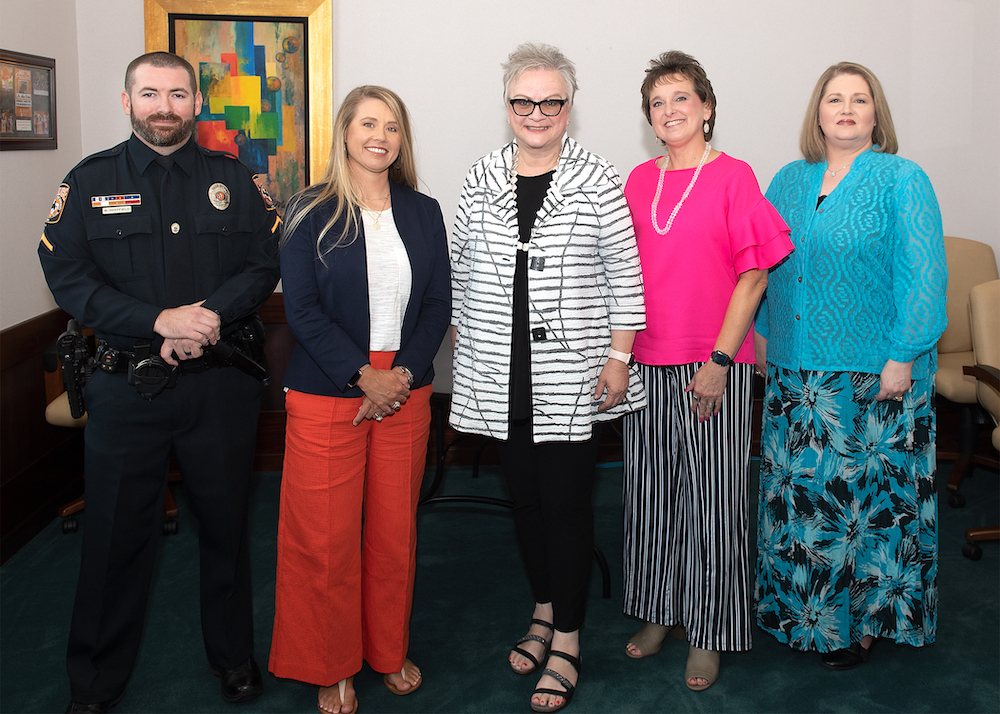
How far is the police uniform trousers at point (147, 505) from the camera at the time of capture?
7.23 feet

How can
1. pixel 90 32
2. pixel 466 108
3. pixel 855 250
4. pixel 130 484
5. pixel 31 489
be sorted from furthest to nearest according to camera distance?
pixel 466 108, pixel 90 32, pixel 31 489, pixel 855 250, pixel 130 484

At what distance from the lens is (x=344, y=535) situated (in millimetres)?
2299

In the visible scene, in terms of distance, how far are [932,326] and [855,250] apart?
30 centimetres

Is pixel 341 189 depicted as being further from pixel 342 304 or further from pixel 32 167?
pixel 32 167

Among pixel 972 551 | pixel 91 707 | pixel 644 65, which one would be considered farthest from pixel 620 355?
pixel 644 65

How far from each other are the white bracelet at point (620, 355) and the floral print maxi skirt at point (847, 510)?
59 cm

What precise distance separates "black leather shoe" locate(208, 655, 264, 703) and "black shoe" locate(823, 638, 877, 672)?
5.72ft

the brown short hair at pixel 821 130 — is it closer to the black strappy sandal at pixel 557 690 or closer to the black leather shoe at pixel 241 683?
the black strappy sandal at pixel 557 690

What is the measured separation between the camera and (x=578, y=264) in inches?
88.4

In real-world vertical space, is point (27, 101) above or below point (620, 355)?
above

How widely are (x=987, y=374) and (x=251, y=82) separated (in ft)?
11.6

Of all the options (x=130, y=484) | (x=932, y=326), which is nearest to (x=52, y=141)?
(x=130, y=484)

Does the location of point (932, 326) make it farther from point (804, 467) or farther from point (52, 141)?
point (52, 141)

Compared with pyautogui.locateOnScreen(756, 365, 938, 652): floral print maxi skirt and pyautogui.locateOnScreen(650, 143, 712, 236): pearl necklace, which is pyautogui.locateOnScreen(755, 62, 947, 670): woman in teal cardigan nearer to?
pyautogui.locateOnScreen(756, 365, 938, 652): floral print maxi skirt
